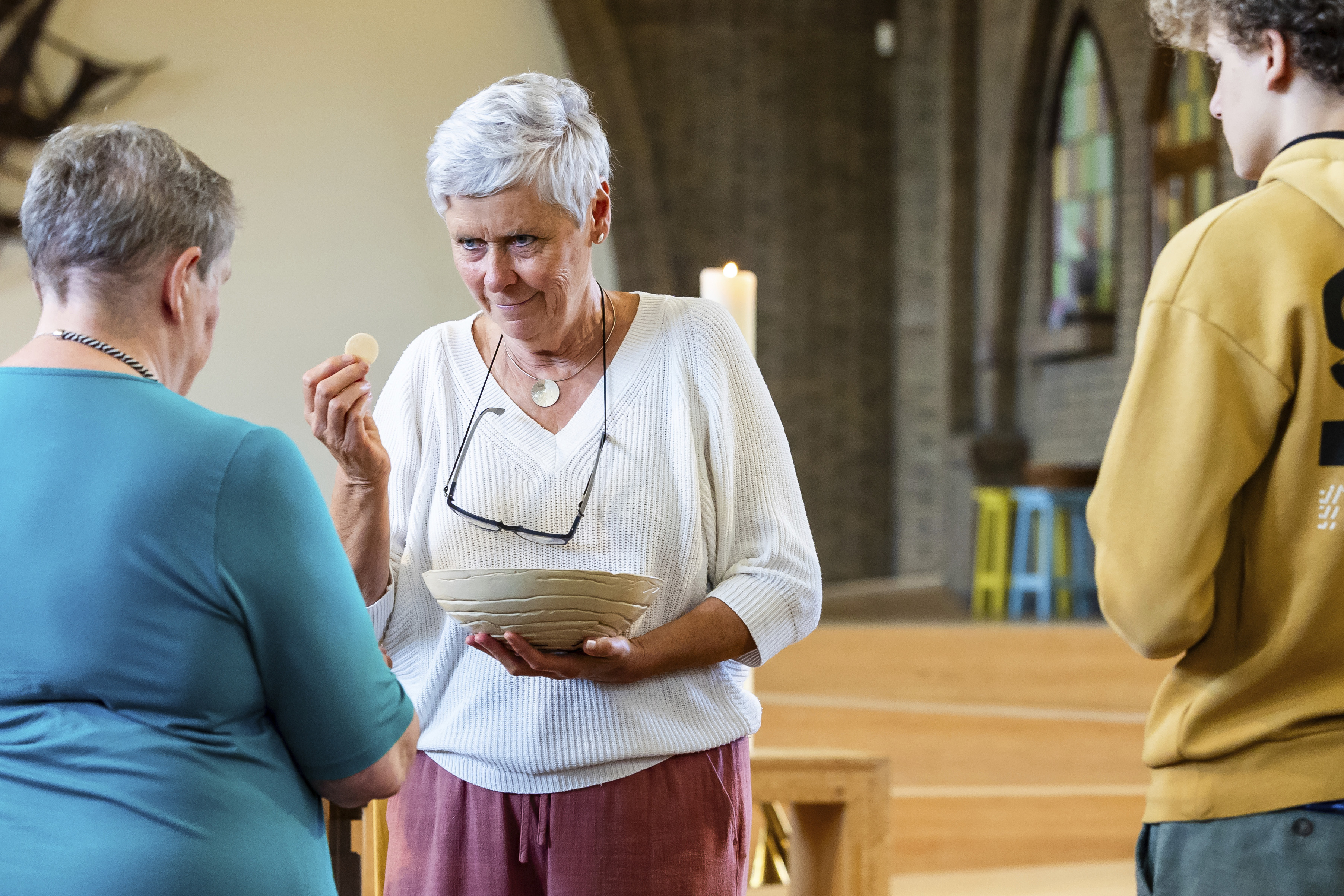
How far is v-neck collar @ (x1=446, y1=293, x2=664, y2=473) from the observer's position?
54.0 inches

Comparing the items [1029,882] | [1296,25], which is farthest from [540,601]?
[1029,882]

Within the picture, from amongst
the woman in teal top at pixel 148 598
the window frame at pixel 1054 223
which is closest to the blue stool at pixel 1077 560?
the window frame at pixel 1054 223

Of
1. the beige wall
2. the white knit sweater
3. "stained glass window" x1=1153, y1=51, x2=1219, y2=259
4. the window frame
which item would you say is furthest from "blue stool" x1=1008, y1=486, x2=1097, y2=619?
the white knit sweater

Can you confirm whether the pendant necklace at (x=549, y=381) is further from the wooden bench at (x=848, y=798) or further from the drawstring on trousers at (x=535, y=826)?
the wooden bench at (x=848, y=798)

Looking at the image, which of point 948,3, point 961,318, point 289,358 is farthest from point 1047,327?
point 289,358

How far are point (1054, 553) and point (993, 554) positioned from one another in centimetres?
62

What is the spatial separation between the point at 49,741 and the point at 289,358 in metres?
4.86

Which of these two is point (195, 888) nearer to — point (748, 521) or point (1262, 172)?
point (748, 521)

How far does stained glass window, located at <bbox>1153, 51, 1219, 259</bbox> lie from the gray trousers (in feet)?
19.3

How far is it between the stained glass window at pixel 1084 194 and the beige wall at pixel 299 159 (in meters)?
3.71

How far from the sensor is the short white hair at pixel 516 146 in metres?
1.29

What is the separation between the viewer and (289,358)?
5.60m

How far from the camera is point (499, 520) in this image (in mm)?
1353

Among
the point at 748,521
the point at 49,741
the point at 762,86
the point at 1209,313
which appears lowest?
the point at 49,741
